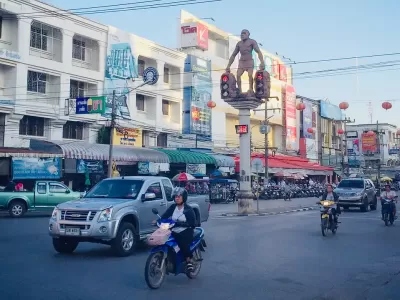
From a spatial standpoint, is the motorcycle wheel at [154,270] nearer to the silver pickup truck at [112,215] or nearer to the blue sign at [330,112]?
the silver pickup truck at [112,215]

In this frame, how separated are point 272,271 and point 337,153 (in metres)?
72.0

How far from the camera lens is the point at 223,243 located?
13297 millimetres

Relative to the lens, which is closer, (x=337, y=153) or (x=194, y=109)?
(x=194, y=109)

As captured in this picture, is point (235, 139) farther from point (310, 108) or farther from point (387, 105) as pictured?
point (387, 105)

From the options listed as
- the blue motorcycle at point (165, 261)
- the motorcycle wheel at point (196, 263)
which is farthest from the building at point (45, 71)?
the blue motorcycle at point (165, 261)

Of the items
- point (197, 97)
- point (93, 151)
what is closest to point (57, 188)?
point (93, 151)

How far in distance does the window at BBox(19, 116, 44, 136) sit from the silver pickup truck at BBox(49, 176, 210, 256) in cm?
1997

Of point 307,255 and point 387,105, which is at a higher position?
point 387,105

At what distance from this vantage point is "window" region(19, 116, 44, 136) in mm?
29797

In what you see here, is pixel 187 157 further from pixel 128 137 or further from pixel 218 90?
pixel 218 90

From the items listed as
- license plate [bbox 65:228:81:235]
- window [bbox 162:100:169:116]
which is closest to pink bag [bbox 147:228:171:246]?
license plate [bbox 65:228:81:235]

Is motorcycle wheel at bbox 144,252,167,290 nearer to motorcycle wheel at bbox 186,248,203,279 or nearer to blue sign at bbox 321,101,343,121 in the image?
motorcycle wheel at bbox 186,248,203,279

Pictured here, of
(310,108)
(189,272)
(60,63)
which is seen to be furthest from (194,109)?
(189,272)

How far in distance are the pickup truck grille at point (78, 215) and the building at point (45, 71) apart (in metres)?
19.7
